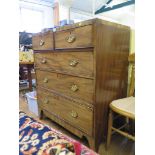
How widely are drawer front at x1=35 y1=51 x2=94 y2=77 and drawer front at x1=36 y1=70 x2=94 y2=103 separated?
60mm

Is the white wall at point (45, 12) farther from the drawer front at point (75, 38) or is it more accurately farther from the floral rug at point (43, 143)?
the floral rug at point (43, 143)

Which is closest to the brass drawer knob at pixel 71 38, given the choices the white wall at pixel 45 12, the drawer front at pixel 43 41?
the drawer front at pixel 43 41

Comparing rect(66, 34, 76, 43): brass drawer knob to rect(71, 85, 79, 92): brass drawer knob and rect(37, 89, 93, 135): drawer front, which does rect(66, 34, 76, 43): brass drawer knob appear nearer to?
rect(71, 85, 79, 92): brass drawer knob

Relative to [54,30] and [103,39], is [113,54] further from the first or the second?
[54,30]

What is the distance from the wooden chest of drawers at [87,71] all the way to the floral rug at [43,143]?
527 millimetres

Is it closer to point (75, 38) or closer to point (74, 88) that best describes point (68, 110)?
point (74, 88)

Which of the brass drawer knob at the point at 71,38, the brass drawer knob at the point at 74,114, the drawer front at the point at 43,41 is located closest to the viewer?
the brass drawer knob at the point at 71,38

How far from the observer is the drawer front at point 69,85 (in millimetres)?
1269

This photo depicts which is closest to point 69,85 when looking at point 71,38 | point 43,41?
point 71,38
